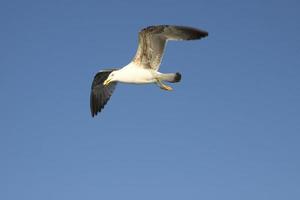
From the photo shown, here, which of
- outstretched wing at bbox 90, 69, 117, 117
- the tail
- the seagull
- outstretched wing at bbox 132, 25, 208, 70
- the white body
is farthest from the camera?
outstretched wing at bbox 90, 69, 117, 117

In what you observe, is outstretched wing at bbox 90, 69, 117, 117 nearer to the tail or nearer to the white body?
the white body

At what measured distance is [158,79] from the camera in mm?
16578

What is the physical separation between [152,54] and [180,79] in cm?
107

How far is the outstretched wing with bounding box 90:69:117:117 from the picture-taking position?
811 inches

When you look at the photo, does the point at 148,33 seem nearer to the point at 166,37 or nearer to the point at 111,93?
the point at 166,37

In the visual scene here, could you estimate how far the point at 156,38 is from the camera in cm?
1599

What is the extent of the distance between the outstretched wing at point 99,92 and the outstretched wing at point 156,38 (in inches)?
162

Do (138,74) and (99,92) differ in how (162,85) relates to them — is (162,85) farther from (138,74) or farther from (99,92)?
(99,92)

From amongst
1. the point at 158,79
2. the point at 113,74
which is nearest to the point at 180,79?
the point at 158,79

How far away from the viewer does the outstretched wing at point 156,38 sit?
611 inches

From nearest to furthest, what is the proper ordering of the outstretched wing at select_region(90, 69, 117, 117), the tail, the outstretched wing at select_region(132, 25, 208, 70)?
the outstretched wing at select_region(132, 25, 208, 70) → the tail → the outstretched wing at select_region(90, 69, 117, 117)

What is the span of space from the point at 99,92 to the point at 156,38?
5.54 metres

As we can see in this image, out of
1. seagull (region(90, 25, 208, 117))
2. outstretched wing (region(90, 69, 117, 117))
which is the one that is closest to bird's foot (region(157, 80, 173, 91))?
seagull (region(90, 25, 208, 117))

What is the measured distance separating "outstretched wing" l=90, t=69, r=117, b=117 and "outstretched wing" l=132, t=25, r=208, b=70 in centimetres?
412
